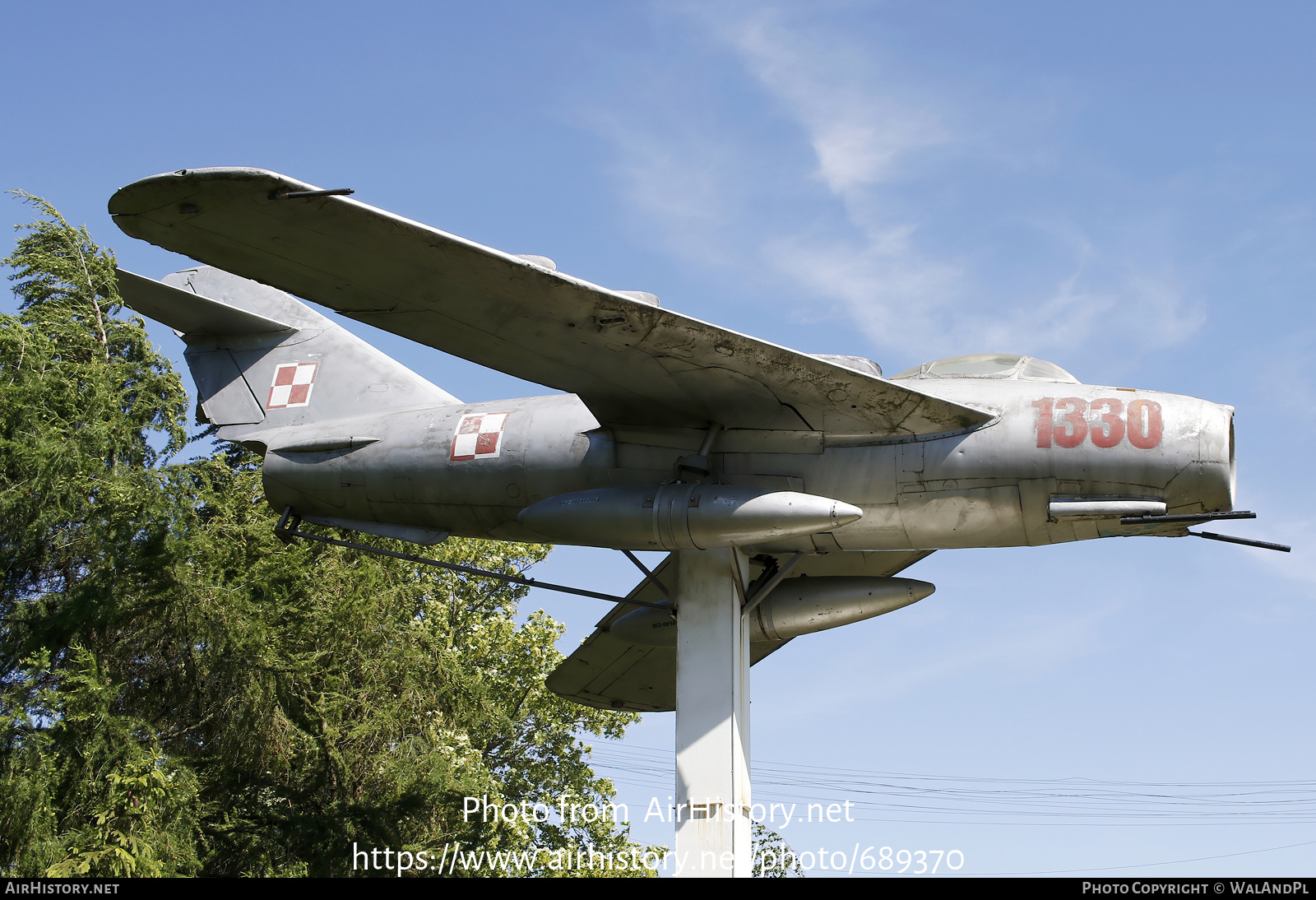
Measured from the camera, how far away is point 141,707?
15.5 m

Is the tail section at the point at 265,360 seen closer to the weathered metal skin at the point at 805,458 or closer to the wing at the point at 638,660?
the weathered metal skin at the point at 805,458

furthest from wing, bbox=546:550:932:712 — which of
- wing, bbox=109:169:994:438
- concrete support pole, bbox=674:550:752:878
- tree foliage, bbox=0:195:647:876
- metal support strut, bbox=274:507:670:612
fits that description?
tree foliage, bbox=0:195:647:876

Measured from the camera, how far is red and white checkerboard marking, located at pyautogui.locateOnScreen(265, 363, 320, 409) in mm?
12844

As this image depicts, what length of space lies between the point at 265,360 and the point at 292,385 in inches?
24.9

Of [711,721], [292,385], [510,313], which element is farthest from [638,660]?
[510,313]

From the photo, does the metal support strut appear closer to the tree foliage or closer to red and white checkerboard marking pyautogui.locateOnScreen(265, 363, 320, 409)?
red and white checkerboard marking pyautogui.locateOnScreen(265, 363, 320, 409)

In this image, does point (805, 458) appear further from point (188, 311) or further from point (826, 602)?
point (188, 311)

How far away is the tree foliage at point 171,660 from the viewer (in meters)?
13.3

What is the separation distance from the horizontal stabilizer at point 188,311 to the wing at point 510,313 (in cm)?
405

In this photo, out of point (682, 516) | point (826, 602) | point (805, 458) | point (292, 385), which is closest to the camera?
point (682, 516)

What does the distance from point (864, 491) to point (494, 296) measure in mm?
3233

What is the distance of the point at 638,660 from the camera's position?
13023 millimetres

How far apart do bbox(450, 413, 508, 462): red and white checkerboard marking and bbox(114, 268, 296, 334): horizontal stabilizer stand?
11.8 feet
